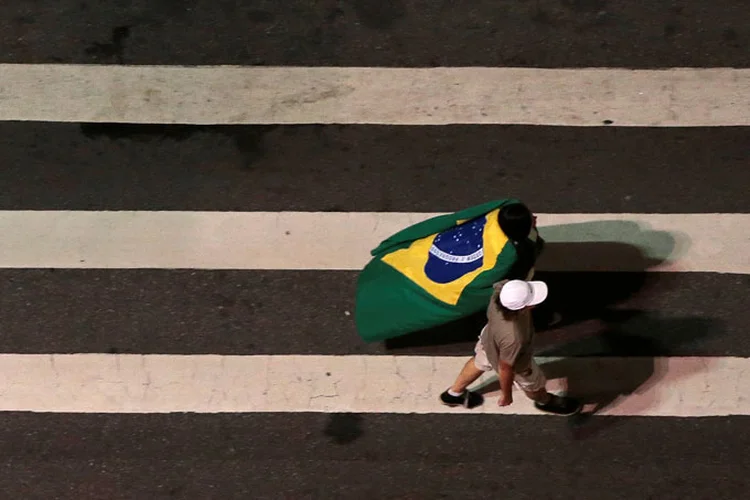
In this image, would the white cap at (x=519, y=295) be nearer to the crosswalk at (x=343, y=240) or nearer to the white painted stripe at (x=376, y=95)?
the crosswalk at (x=343, y=240)

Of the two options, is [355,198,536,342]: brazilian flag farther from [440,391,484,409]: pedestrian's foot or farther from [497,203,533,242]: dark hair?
[440,391,484,409]: pedestrian's foot

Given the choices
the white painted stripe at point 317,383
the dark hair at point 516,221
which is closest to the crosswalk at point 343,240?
the white painted stripe at point 317,383

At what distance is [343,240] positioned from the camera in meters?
5.15

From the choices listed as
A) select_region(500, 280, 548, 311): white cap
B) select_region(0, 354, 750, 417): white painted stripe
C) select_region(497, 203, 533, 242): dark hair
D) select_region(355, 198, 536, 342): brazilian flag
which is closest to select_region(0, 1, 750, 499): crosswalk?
select_region(0, 354, 750, 417): white painted stripe

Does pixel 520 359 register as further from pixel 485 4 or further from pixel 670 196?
pixel 485 4

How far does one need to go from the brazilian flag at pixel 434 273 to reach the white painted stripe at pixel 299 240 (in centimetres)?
48

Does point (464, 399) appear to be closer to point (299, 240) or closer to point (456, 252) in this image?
point (456, 252)

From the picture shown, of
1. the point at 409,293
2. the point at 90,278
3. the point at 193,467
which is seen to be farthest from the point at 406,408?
the point at 90,278

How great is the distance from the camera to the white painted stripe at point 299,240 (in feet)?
16.7

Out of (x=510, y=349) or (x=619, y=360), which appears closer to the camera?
(x=510, y=349)

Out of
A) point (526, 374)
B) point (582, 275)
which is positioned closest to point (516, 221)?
point (526, 374)

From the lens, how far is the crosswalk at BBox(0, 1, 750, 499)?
4.92 m

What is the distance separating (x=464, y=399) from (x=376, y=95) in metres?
2.21

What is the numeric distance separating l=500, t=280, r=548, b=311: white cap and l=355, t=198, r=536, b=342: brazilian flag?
0.29 meters
